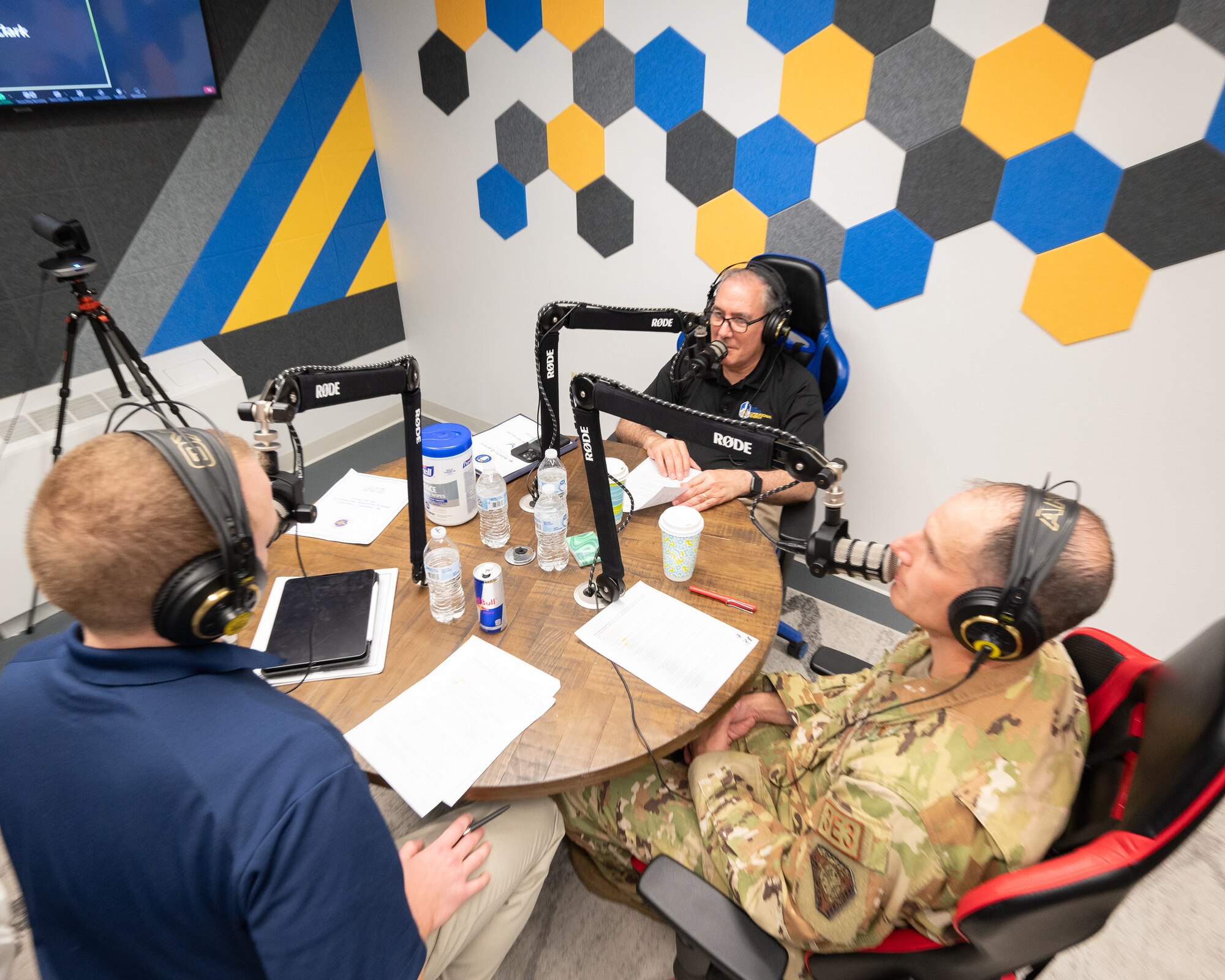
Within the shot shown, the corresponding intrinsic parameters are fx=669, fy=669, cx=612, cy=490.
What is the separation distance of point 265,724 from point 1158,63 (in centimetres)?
250

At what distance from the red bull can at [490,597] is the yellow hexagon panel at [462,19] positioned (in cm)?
260

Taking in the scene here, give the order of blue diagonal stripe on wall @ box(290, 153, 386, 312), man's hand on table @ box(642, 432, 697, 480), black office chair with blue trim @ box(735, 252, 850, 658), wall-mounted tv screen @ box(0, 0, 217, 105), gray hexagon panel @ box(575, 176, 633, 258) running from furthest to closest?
blue diagonal stripe on wall @ box(290, 153, 386, 312), gray hexagon panel @ box(575, 176, 633, 258), wall-mounted tv screen @ box(0, 0, 217, 105), black office chair with blue trim @ box(735, 252, 850, 658), man's hand on table @ box(642, 432, 697, 480)

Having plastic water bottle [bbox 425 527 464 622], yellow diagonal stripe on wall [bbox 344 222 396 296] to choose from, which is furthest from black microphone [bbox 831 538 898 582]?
yellow diagonal stripe on wall [bbox 344 222 396 296]

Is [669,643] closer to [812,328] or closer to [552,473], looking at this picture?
[552,473]

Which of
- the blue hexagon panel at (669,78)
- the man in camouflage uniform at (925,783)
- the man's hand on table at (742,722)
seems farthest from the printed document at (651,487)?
the blue hexagon panel at (669,78)

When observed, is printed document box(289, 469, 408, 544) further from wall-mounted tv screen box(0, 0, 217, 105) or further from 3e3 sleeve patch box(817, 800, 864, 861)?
wall-mounted tv screen box(0, 0, 217, 105)

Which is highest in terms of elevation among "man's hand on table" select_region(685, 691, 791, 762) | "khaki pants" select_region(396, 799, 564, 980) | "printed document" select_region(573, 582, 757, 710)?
"printed document" select_region(573, 582, 757, 710)

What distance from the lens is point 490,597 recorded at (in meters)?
1.37

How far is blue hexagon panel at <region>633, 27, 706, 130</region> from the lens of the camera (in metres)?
2.41

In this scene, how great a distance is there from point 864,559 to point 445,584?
834 mm

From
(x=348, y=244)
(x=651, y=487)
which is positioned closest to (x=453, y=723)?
(x=651, y=487)

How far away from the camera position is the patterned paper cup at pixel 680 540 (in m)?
1.50

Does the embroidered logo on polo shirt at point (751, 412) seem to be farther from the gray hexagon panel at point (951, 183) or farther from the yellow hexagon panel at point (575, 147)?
the yellow hexagon panel at point (575, 147)

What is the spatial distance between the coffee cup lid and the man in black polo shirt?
30 centimetres
